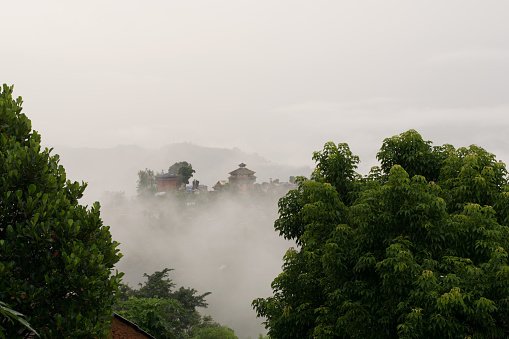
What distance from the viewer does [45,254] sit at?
9352 millimetres

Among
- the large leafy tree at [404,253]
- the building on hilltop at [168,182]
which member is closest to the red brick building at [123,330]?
the large leafy tree at [404,253]

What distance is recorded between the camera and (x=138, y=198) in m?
138

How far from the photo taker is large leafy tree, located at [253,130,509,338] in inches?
440

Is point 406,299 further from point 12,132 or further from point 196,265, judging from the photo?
point 196,265

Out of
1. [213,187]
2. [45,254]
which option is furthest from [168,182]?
[45,254]

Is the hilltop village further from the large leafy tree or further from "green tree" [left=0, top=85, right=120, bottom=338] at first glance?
"green tree" [left=0, top=85, right=120, bottom=338]

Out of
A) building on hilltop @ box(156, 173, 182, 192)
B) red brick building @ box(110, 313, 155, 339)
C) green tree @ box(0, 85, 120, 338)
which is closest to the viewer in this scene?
green tree @ box(0, 85, 120, 338)

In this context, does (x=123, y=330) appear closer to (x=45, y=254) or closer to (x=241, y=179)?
(x=45, y=254)

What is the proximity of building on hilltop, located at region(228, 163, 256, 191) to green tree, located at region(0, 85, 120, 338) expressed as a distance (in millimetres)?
123359

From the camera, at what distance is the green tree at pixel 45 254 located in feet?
29.9

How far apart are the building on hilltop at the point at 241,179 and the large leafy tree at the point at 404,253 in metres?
118

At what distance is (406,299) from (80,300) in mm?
7161

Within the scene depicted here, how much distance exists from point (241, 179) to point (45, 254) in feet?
412

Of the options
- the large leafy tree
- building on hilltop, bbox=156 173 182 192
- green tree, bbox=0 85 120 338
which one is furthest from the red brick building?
building on hilltop, bbox=156 173 182 192
